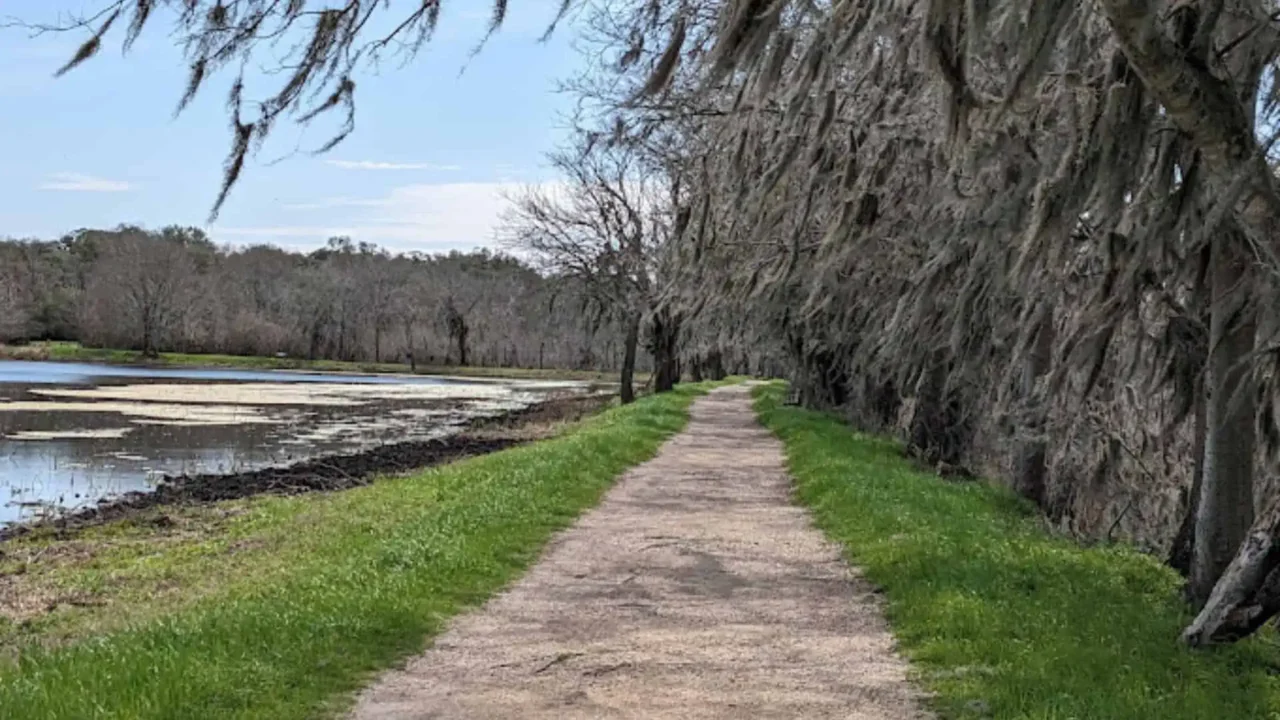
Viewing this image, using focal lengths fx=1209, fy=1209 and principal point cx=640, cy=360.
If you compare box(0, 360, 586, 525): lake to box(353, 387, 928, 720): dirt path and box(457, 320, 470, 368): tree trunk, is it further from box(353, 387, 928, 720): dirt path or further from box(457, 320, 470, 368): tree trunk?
box(457, 320, 470, 368): tree trunk

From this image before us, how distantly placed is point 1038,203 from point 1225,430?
6.32ft

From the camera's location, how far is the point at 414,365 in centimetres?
8994

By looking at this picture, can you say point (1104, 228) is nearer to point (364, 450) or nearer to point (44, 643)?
point (44, 643)

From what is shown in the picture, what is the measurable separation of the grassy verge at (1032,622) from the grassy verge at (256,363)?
5615cm

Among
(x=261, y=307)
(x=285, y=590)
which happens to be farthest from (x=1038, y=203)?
(x=261, y=307)

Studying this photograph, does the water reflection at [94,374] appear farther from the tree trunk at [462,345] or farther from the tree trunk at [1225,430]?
the tree trunk at [1225,430]

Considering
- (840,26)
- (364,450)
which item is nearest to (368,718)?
(840,26)

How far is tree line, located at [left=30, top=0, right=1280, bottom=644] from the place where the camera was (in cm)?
552

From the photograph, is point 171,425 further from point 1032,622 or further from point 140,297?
Result: point 140,297

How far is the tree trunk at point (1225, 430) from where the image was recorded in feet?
22.0

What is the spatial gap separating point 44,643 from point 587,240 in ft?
88.8

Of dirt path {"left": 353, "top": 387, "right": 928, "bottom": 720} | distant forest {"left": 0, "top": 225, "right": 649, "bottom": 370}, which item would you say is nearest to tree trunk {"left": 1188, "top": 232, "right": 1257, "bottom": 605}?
dirt path {"left": 353, "top": 387, "right": 928, "bottom": 720}

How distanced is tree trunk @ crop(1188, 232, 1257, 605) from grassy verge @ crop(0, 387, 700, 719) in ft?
15.0

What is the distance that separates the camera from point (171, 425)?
29594 millimetres
